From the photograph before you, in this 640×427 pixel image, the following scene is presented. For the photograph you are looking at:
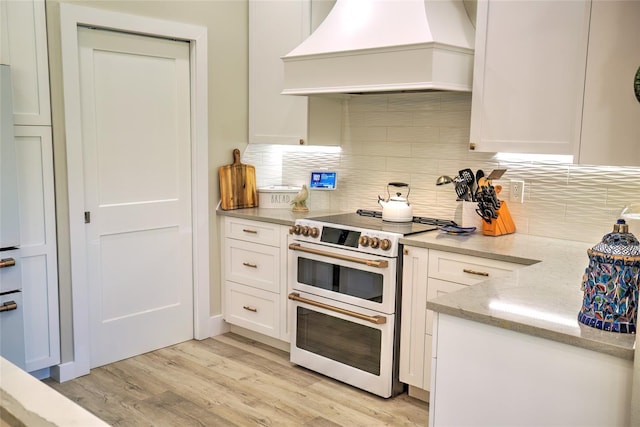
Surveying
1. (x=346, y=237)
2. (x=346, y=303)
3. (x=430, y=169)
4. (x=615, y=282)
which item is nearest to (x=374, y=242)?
(x=346, y=237)

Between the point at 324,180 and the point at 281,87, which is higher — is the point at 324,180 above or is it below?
below

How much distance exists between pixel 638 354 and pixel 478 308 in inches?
18.8

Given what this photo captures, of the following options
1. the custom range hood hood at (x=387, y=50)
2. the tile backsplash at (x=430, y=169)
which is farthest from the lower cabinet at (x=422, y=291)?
the custom range hood hood at (x=387, y=50)

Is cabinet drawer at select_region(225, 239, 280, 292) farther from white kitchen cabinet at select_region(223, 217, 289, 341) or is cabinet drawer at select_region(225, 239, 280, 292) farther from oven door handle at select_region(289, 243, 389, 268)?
oven door handle at select_region(289, 243, 389, 268)

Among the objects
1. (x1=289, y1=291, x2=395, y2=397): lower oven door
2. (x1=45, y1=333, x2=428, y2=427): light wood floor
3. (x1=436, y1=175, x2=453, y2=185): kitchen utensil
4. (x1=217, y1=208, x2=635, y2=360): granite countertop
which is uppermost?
(x1=436, y1=175, x2=453, y2=185): kitchen utensil

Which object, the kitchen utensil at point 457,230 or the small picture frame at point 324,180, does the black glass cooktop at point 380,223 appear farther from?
the small picture frame at point 324,180

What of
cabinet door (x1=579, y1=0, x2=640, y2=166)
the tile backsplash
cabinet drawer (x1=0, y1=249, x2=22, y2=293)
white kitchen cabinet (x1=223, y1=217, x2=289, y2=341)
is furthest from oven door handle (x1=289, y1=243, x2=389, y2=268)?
cabinet drawer (x1=0, y1=249, x2=22, y2=293)

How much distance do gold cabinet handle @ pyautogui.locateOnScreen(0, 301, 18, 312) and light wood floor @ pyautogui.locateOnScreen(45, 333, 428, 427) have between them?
54cm

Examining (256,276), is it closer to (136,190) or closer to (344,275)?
(344,275)

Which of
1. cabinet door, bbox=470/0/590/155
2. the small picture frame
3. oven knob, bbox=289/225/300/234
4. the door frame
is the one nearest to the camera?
cabinet door, bbox=470/0/590/155

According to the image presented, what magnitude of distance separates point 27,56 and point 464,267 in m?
2.51

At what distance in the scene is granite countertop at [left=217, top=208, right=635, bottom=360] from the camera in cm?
160

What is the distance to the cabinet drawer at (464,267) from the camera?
2.83 m

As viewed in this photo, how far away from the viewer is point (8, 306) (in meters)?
3.12
